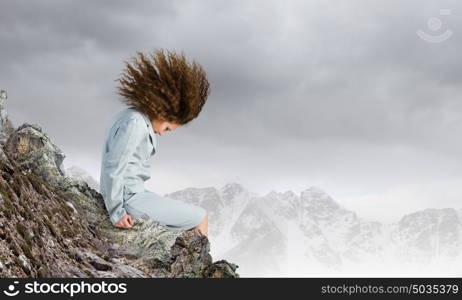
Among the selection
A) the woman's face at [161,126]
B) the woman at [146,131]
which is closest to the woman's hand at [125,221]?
the woman at [146,131]

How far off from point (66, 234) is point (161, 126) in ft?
10.2

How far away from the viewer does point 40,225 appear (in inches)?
421

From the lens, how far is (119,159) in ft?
31.2

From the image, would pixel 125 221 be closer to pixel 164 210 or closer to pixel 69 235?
pixel 164 210

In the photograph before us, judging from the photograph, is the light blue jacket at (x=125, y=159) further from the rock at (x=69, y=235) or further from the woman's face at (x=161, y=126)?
the rock at (x=69, y=235)

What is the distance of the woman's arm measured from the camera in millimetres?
9508

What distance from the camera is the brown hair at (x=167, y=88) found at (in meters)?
9.84

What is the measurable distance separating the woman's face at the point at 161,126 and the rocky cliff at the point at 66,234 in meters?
1.63

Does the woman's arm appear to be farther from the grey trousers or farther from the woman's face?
the woman's face

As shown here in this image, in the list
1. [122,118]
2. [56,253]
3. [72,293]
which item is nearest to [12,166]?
[56,253]

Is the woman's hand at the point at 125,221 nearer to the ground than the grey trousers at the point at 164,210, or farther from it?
nearer to the ground

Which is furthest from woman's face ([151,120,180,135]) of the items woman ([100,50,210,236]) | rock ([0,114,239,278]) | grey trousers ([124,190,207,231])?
rock ([0,114,239,278])

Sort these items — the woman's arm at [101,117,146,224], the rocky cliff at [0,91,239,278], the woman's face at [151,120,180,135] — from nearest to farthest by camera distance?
1. the woman's arm at [101,117,146,224]
2. the rocky cliff at [0,91,239,278]
3. the woman's face at [151,120,180,135]

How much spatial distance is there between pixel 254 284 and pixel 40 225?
4584 mm
